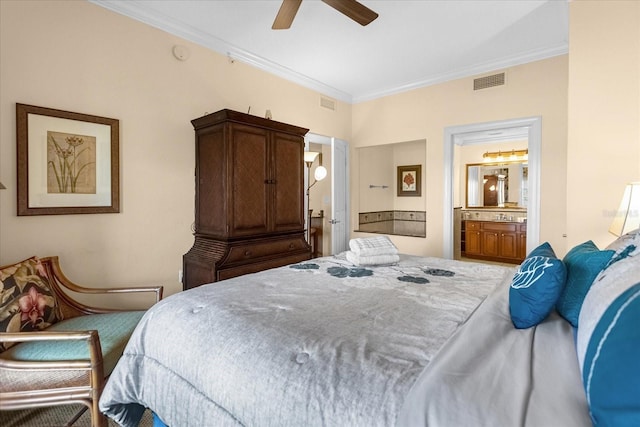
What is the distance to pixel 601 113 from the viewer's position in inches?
93.0

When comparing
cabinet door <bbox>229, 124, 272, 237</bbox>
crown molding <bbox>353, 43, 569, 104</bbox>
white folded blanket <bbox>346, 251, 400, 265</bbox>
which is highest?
crown molding <bbox>353, 43, 569, 104</bbox>

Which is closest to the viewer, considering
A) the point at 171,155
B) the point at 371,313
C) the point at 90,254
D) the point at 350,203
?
the point at 371,313

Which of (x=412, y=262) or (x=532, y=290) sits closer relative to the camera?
(x=532, y=290)

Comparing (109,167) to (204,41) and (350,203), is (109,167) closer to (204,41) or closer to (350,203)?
(204,41)

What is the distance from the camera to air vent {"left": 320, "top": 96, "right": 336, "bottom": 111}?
4.60 m

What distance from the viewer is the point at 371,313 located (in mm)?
1339

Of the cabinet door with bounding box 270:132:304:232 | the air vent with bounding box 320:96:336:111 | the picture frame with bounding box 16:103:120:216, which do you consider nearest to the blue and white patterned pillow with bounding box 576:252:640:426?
the cabinet door with bounding box 270:132:304:232

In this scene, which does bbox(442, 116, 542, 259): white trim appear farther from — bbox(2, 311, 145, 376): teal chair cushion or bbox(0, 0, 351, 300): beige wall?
bbox(2, 311, 145, 376): teal chair cushion

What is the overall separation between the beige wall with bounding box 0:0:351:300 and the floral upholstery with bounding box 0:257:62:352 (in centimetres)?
41

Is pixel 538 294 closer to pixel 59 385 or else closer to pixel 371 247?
pixel 371 247

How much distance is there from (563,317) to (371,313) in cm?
69

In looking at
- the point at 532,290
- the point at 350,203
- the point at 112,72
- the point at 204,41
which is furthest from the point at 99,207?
the point at 350,203

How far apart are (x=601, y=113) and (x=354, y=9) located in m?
1.94

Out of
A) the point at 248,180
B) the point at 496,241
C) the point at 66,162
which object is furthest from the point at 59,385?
the point at 496,241
